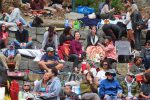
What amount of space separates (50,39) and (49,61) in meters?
1.60

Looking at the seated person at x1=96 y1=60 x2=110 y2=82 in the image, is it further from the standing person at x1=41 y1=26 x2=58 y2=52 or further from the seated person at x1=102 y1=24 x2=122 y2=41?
the seated person at x1=102 y1=24 x2=122 y2=41

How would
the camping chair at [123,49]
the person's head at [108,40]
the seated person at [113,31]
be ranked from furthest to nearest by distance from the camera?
the seated person at [113,31] → the camping chair at [123,49] → the person's head at [108,40]

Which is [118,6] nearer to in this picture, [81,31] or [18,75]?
[81,31]

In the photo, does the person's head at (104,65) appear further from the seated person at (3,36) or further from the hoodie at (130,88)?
the seated person at (3,36)

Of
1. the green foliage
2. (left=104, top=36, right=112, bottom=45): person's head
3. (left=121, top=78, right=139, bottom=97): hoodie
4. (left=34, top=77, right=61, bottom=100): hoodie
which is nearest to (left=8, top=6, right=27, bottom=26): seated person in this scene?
(left=104, top=36, right=112, bottom=45): person's head

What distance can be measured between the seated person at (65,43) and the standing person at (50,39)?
250 millimetres

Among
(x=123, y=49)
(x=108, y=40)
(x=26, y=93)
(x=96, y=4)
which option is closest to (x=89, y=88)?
(x=26, y=93)

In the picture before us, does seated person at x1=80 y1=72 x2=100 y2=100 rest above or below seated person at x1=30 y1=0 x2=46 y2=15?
below

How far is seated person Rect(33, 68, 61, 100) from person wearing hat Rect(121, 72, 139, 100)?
6.99 ft

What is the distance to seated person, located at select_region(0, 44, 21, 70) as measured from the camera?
889 inches

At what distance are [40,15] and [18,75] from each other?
21.1 ft

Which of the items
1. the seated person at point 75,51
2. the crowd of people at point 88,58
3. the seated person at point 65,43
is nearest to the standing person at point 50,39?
the crowd of people at point 88,58

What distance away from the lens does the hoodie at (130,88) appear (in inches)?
845

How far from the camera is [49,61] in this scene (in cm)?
2266
